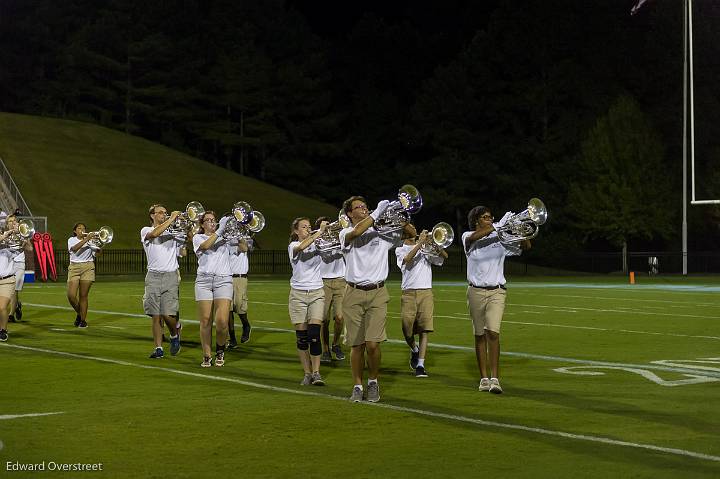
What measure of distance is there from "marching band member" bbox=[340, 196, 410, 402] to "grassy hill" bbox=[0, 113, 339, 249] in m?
41.7

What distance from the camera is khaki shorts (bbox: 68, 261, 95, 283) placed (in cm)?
2039

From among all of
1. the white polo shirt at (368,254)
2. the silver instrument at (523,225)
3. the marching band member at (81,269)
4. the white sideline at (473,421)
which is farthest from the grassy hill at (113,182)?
the white polo shirt at (368,254)

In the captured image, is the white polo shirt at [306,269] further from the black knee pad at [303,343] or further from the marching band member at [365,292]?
the marching band member at [365,292]

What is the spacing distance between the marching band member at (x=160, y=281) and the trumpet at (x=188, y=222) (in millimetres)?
79

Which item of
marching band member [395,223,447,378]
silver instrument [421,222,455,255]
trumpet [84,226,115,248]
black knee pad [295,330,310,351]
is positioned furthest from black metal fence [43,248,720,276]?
silver instrument [421,222,455,255]

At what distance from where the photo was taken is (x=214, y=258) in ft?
46.2

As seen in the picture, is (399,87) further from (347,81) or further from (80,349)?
(80,349)

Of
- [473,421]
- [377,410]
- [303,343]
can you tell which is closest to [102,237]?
[303,343]

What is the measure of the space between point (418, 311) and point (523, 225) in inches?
89.8

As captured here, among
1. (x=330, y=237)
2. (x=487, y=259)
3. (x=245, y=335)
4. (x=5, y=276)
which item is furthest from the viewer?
(x=245, y=335)

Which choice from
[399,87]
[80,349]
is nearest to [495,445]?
[80,349]

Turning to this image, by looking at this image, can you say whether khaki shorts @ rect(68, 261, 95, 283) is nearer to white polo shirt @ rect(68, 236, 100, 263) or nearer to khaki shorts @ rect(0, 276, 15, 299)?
white polo shirt @ rect(68, 236, 100, 263)

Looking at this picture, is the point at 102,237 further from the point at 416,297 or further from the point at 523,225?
the point at 523,225

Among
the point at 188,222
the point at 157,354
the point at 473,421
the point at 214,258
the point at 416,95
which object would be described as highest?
the point at 416,95
